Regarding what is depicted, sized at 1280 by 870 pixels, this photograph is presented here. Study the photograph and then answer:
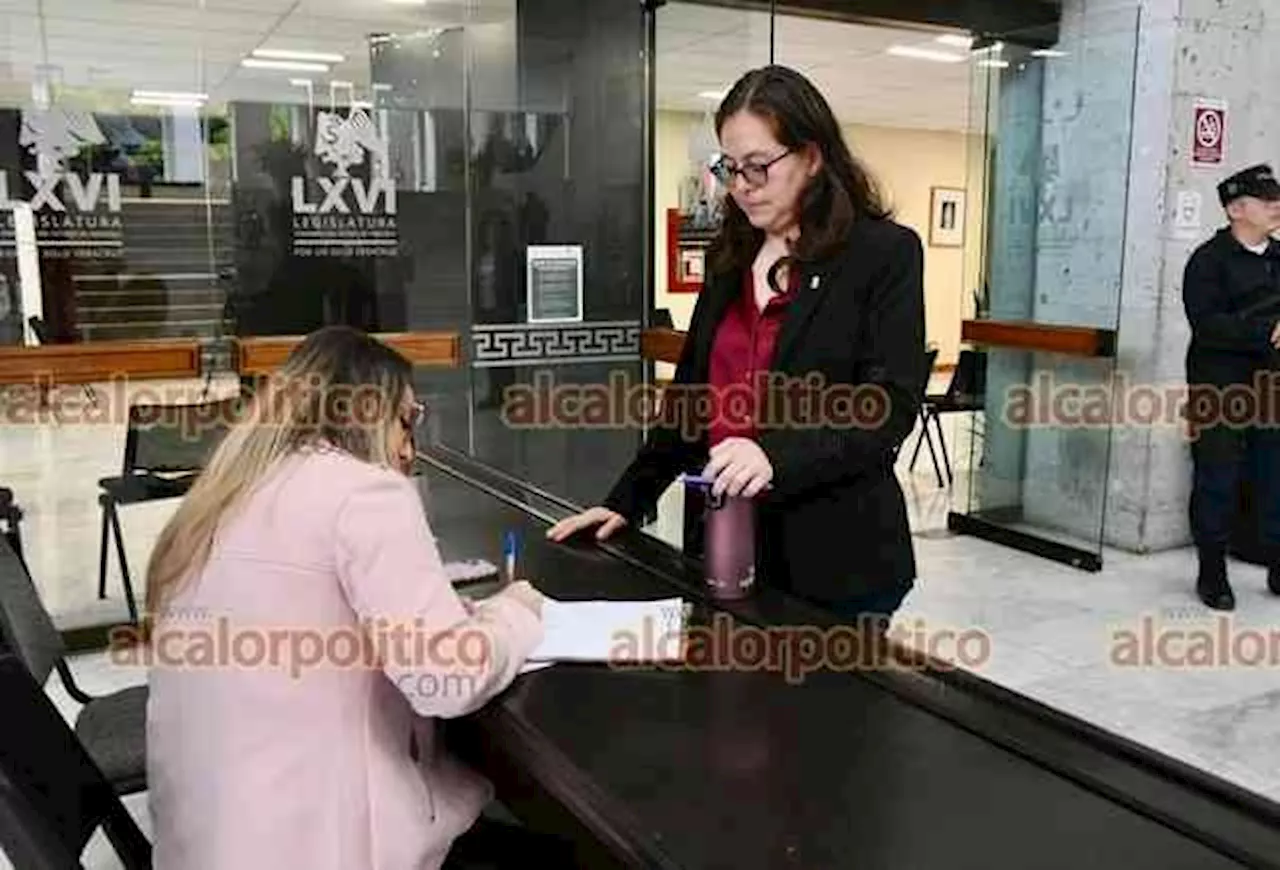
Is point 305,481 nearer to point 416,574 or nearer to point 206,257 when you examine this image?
point 416,574

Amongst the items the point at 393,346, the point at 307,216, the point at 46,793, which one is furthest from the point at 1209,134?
the point at 46,793

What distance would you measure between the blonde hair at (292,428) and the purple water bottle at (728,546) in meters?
0.43

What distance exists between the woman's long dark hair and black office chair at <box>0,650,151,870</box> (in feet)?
3.59

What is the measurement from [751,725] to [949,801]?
229mm

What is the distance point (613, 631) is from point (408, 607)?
1.08 feet

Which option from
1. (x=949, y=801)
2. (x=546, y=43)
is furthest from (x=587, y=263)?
(x=949, y=801)

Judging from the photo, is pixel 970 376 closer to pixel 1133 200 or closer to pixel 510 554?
pixel 1133 200

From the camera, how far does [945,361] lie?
11.4 m

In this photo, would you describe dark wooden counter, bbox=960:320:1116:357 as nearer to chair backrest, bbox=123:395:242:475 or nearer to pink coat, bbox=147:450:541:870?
chair backrest, bbox=123:395:242:475

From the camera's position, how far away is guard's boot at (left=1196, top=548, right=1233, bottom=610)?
4.12 m

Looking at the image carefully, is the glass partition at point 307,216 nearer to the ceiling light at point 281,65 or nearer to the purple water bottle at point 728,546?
the ceiling light at point 281,65

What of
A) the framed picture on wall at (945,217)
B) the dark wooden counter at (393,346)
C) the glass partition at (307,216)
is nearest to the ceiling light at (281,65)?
the glass partition at (307,216)

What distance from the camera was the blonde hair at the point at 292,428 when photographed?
1.30 metres

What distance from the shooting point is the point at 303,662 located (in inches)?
49.5
